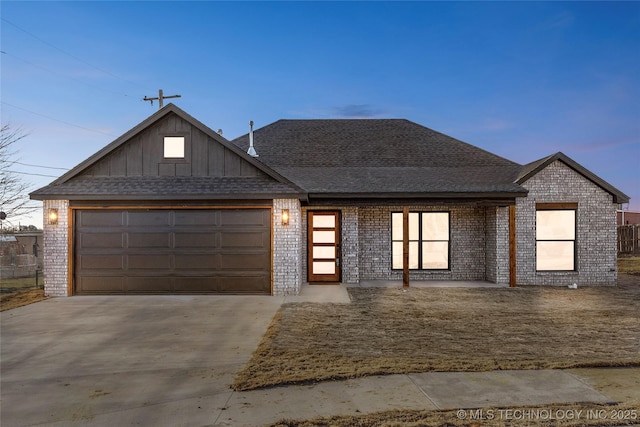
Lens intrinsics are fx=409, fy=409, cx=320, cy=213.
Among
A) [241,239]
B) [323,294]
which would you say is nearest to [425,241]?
[323,294]

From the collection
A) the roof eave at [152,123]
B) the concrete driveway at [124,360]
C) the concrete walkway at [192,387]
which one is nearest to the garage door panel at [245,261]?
the concrete driveway at [124,360]

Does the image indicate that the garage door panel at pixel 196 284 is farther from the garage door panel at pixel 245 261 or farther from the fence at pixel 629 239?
the fence at pixel 629 239

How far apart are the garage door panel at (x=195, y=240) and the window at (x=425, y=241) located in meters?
6.06

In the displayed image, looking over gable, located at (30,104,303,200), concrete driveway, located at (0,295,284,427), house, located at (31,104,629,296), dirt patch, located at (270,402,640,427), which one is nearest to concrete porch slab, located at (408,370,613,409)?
dirt patch, located at (270,402,640,427)

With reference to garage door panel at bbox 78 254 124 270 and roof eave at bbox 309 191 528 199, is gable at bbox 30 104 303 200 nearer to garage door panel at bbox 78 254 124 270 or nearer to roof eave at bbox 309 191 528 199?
roof eave at bbox 309 191 528 199

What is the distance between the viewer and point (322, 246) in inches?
536

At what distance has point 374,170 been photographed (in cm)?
1455

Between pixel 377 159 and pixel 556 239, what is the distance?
258 inches

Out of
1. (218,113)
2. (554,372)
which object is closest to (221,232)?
(554,372)

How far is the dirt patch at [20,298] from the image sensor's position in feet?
34.0

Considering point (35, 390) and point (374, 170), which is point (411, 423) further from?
point (374, 170)

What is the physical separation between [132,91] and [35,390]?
31340mm

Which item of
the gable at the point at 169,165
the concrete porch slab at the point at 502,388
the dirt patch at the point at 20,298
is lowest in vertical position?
the dirt patch at the point at 20,298

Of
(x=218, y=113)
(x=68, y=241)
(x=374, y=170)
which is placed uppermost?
(x=218, y=113)
